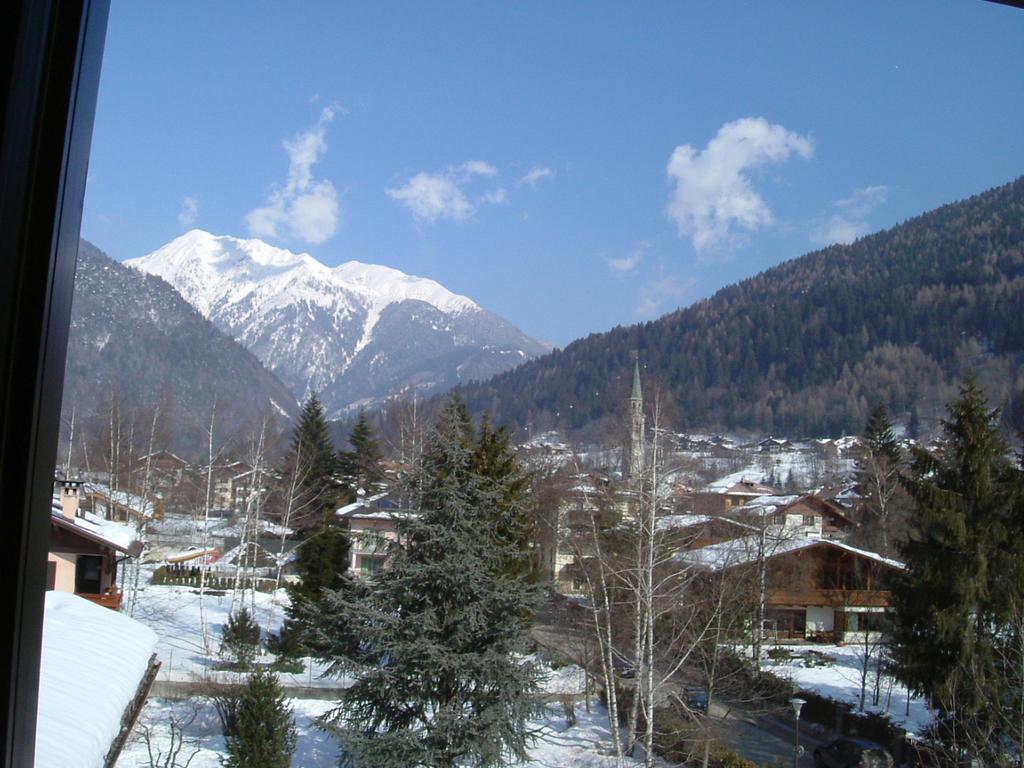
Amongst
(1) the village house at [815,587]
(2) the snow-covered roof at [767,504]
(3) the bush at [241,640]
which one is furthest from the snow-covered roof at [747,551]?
(3) the bush at [241,640]

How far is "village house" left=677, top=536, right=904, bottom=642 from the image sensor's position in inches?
517

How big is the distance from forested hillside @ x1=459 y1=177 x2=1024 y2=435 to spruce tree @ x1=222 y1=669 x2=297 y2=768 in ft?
22.9

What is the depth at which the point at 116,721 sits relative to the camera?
3467mm

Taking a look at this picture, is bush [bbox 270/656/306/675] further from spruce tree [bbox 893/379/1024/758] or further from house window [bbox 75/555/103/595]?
spruce tree [bbox 893/379/1024/758]

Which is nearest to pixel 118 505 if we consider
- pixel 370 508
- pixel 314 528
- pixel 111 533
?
pixel 111 533

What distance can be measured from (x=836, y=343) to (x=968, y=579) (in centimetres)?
2276

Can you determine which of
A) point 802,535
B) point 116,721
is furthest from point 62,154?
point 802,535

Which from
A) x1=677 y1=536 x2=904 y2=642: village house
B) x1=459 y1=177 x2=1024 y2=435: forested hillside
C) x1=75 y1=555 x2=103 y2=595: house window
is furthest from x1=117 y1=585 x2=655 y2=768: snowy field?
x1=459 y1=177 x2=1024 y2=435: forested hillside

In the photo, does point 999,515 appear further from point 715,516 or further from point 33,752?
point 715,516

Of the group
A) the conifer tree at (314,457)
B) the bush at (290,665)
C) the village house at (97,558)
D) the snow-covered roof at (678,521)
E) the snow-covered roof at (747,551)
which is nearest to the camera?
the village house at (97,558)

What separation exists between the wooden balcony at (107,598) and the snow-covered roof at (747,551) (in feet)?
24.0

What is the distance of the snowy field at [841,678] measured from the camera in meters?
10.9

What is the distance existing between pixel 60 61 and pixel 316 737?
10694 mm

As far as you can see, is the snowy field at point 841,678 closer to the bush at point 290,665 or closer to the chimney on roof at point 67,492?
the bush at point 290,665
